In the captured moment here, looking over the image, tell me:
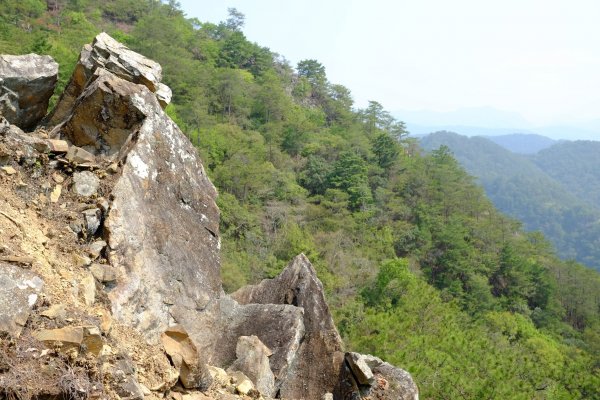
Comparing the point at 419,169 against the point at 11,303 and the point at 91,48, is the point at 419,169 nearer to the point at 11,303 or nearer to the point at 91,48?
the point at 91,48

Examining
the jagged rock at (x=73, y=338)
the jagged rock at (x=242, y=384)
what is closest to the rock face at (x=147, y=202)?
the jagged rock at (x=242, y=384)

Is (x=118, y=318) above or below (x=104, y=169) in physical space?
below

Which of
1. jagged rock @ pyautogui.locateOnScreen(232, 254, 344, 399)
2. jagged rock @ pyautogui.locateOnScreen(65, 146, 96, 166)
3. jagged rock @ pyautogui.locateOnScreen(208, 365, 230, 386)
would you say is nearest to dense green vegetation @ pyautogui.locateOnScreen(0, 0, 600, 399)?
jagged rock @ pyautogui.locateOnScreen(232, 254, 344, 399)

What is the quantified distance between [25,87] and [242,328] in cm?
588

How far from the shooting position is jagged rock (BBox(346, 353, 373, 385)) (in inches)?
324

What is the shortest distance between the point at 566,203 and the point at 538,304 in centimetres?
15879

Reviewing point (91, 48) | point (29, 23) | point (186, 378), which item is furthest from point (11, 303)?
point (29, 23)

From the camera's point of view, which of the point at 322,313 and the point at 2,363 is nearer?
the point at 2,363

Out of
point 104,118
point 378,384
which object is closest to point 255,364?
point 378,384

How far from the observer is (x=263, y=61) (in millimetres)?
71250

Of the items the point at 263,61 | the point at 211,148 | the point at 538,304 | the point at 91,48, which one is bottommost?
the point at 538,304

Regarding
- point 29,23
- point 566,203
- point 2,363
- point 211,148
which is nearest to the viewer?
point 2,363

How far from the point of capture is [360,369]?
8219mm

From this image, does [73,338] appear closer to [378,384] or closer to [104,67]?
[378,384]
